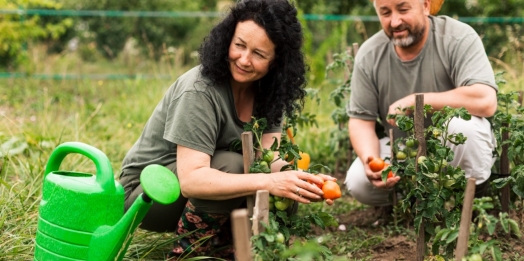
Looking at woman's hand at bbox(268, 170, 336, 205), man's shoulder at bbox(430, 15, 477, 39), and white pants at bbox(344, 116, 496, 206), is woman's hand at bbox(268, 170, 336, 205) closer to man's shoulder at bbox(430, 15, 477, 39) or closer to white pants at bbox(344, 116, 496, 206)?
white pants at bbox(344, 116, 496, 206)

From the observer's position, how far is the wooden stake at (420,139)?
227cm

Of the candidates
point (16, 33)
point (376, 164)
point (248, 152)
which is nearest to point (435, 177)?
point (376, 164)

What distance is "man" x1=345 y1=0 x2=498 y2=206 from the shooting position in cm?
276

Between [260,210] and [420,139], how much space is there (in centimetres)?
82

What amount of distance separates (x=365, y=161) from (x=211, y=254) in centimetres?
82

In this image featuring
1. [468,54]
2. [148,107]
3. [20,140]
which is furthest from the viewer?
[148,107]

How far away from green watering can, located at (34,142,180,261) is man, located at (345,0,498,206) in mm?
1142

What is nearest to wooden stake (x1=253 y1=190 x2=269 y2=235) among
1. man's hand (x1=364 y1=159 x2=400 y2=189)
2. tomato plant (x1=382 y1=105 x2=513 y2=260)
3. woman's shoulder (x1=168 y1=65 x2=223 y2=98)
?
woman's shoulder (x1=168 y1=65 x2=223 y2=98)

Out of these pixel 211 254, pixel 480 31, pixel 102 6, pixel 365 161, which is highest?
pixel 102 6

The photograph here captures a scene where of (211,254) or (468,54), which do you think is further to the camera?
(468,54)

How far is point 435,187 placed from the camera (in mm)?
2369

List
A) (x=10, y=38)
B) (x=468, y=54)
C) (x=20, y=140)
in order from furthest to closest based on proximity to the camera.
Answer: (x=10, y=38)
(x=20, y=140)
(x=468, y=54)

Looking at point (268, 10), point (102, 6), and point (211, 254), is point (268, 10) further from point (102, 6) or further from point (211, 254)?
point (102, 6)

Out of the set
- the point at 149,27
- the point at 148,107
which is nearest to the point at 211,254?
the point at 148,107
